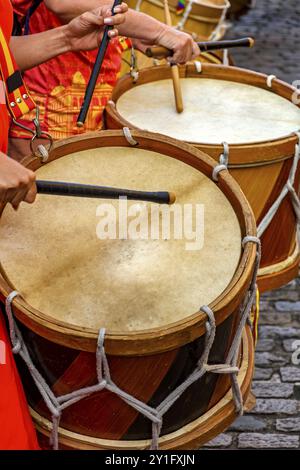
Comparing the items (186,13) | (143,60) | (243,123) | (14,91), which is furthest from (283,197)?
(186,13)

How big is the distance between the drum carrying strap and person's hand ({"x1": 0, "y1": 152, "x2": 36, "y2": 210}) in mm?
298

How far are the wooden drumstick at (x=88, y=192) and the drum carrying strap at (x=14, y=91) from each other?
26 cm

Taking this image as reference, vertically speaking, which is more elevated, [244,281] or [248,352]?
[244,281]

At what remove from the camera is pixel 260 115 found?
2.29 m

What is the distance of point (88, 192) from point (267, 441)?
1285mm

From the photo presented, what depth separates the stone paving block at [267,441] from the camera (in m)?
2.19

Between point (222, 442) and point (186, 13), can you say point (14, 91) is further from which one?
point (186, 13)

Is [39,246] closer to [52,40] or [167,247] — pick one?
[167,247]

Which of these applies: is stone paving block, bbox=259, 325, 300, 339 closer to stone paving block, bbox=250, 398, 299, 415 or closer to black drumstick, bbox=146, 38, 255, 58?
stone paving block, bbox=250, 398, 299, 415

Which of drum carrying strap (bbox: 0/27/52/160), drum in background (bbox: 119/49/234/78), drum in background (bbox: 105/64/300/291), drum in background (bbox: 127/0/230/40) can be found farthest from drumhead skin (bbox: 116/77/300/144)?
drum in background (bbox: 127/0/230/40)

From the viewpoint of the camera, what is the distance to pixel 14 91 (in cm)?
162

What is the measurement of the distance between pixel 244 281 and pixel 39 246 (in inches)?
19.2
